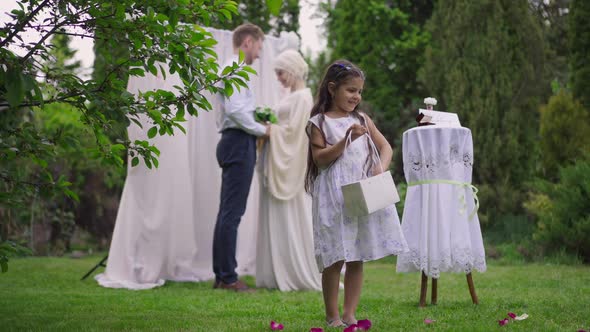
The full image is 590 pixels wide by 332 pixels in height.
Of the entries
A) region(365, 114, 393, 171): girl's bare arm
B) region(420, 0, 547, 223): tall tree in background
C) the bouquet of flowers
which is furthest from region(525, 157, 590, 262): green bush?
region(365, 114, 393, 171): girl's bare arm

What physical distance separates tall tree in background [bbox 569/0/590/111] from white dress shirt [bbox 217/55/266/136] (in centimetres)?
460

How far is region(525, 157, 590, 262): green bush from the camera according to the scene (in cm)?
686

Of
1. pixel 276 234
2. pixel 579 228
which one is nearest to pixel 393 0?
pixel 579 228

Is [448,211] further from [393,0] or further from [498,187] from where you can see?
[393,0]

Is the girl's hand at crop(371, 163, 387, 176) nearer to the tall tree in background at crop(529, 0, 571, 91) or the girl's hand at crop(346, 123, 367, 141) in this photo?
the girl's hand at crop(346, 123, 367, 141)

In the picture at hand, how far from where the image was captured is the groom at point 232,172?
5.47 m

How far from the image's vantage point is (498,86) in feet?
30.6

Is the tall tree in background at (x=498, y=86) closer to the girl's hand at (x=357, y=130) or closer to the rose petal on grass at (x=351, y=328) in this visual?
the girl's hand at (x=357, y=130)

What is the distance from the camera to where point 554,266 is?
6.57 metres

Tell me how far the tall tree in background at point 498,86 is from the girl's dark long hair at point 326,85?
5855mm

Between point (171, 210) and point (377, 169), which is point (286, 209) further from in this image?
point (377, 169)

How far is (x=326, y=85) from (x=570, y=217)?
451 cm

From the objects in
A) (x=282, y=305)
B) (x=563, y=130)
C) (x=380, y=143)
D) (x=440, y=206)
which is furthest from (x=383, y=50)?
(x=380, y=143)

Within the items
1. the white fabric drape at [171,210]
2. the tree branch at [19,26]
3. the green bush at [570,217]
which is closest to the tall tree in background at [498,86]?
the green bush at [570,217]
